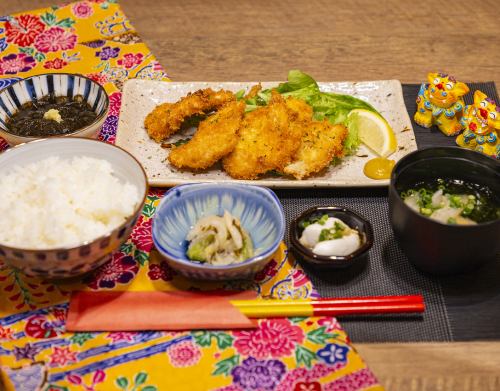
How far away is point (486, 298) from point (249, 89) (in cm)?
175

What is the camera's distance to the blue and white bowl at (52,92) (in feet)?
9.08

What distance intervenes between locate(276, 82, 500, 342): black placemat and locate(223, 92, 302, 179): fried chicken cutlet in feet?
0.67

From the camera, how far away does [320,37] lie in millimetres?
3902

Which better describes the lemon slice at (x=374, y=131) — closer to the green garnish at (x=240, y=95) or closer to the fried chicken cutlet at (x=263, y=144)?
the fried chicken cutlet at (x=263, y=144)

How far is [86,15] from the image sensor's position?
12.6 ft

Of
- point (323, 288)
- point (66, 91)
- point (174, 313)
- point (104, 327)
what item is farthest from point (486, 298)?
point (66, 91)

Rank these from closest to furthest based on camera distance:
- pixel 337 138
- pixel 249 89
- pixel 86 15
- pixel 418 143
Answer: pixel 337 138 → pixel 418 143 → pixel 249 89 → pixel 86 15

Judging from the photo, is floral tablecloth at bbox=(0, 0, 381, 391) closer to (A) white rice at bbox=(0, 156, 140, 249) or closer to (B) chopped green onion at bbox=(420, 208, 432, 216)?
(A) white rice at bbox=(0, 156, 140, 249)

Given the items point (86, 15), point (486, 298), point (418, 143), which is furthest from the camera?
point (86, 15)

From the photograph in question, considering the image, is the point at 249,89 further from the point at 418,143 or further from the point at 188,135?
the point at 418,143

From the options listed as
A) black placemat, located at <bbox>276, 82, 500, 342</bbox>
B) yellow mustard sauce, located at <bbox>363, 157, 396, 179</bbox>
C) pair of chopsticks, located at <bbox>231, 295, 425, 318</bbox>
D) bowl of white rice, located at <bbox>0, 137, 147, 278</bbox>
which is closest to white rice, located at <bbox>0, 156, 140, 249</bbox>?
bowl of white rice, located at <bbox>0, 137, 147, 278</bbox>

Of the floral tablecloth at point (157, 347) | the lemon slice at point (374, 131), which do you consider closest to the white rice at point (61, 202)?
Answer: the floral tablecloth at point (157, 347)

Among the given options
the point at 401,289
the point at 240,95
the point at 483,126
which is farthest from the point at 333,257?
the point at 240,95

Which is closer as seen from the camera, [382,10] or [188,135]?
[188,135]
